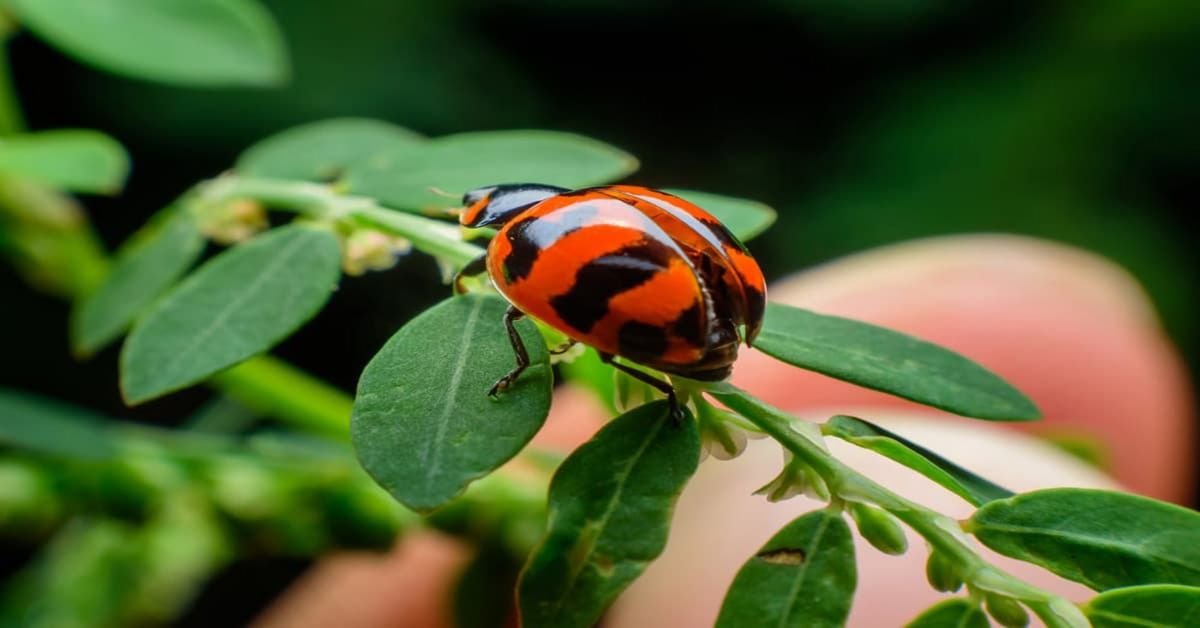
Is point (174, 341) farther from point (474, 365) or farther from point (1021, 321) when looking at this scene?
point (1021, 321)

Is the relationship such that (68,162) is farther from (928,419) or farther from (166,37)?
→ (928,419)

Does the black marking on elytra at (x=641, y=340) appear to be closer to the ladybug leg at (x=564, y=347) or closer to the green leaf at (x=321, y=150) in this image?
the ladybug leg at (x=564, y=347)

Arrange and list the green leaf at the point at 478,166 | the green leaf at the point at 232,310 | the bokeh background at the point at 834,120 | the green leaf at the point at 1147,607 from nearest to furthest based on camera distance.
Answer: the green leaf at the point at 1147,607 → the green leaf at the point at 232,310 → the green leaf at the point at 478,166 → the bokeh background at the point at 834,120

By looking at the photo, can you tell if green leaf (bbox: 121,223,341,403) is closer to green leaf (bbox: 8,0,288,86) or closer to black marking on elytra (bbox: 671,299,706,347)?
black marking on elytra (bbox: 671,299,706,347)

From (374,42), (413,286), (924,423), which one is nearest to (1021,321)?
(924,423)

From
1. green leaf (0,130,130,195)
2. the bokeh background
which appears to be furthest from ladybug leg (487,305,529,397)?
the bokeh background

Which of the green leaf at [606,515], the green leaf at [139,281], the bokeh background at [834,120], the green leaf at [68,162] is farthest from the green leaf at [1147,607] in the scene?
the bokeh background at [834,120]

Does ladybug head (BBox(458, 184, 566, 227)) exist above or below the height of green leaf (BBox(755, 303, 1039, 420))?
below
